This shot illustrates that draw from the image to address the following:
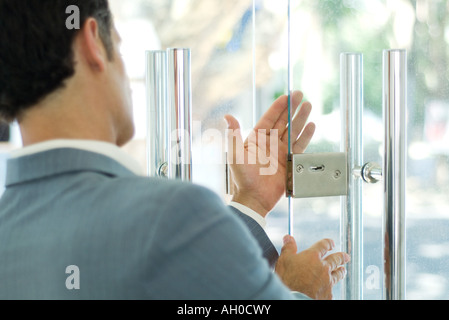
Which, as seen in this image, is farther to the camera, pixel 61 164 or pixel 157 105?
pixel 157 105

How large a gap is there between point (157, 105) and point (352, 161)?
30cm

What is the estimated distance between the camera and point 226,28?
1.04m

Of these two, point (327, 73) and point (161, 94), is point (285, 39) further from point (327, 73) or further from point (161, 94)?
point (161, 94)

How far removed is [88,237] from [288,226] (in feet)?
1.43

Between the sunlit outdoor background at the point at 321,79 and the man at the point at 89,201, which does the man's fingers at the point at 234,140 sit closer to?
the sunlit outdoor background at the point at 321,79

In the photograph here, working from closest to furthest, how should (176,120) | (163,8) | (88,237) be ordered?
(88,237)
(176,120)
(163,8)

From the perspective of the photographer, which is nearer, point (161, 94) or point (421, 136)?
point (161, 94)

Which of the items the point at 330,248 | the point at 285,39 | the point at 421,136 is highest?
the point at 285,39

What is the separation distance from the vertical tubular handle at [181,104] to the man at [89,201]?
0.16 metres

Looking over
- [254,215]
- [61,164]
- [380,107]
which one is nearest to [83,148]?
[61,164]

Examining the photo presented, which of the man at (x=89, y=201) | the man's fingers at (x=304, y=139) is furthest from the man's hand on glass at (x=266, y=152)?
the man at (x=89, y=201)

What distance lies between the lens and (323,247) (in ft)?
Result: 3.41

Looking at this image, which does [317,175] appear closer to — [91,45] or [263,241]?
[263,241]

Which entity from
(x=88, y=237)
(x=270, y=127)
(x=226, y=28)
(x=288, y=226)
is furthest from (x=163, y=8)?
(x=88, y=237)
